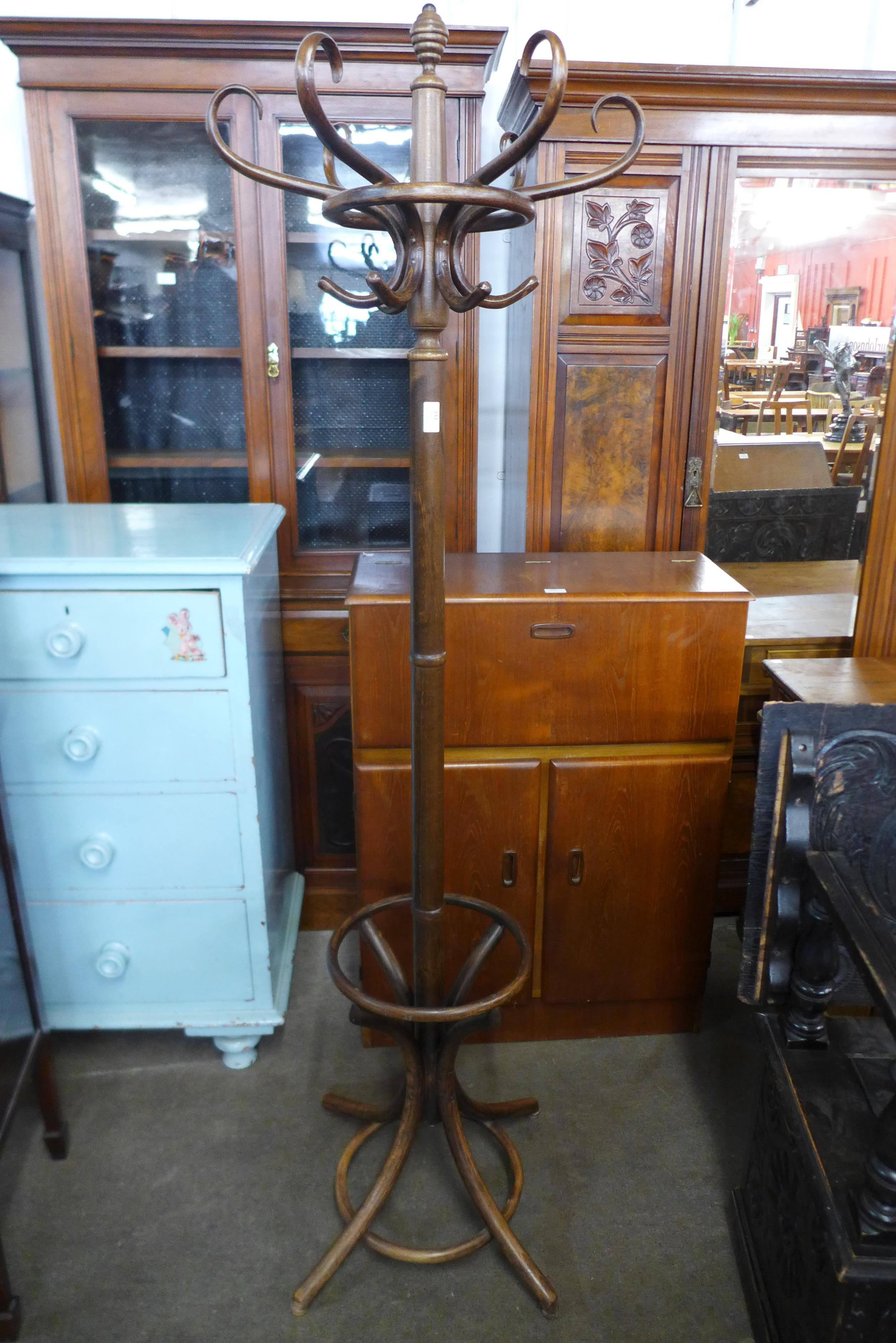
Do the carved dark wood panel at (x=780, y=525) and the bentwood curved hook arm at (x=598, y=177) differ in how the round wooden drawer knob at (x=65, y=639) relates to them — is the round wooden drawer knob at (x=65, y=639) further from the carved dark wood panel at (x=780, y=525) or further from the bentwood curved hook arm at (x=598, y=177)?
the carved dark wood panel at (x=780, y=525)

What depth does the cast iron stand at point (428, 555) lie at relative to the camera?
46.7 inches

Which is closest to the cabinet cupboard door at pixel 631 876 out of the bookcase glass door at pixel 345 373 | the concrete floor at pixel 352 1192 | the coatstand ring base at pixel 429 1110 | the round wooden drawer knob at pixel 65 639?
the concrete floor at pixel 352 1192

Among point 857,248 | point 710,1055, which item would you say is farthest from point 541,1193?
point 857,248

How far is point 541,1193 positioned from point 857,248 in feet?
6.48

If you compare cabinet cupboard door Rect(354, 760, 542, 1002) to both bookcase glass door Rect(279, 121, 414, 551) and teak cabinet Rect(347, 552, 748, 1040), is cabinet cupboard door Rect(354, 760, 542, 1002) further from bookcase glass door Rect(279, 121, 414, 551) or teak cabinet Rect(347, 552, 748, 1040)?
Result: bookcase glass door Rect(279, 121, 414, 551)

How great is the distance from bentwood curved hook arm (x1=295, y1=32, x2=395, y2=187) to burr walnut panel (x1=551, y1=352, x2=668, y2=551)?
0.92 metres

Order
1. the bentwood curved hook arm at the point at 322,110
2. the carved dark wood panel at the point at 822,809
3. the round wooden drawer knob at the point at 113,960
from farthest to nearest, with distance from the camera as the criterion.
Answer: the round wooden drawer knob at the point at 113,960 < the carved dark wood panel at the point at 822,809 < the bentwood curved hook arm at the point at 322,110

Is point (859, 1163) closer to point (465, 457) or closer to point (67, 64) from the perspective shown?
point (465, 457)

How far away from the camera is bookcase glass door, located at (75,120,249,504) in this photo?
2.13 m

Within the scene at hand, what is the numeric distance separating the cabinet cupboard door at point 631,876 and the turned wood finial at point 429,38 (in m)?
1.26

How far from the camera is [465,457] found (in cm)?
230

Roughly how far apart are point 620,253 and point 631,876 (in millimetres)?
A: 1299

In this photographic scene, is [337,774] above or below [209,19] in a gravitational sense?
below

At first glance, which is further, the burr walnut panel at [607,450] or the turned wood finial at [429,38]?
the burr walnut panel at [607,450]
